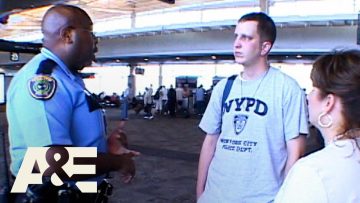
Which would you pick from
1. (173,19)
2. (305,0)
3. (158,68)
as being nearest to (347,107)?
(305,0)

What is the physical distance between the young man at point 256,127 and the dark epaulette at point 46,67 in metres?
1.17

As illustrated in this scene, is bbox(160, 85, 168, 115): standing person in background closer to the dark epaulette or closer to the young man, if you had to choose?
the young man

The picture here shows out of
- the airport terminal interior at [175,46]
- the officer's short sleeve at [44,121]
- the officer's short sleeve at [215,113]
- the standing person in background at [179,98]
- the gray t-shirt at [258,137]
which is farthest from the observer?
the standing person in background at [179,98]

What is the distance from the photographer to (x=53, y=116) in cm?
199

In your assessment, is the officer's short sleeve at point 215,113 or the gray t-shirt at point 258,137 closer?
the gray t-shirt at point 258,137

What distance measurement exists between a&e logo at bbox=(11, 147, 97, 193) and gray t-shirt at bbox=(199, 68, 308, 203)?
89cm

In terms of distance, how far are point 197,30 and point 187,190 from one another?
19785 millimetres

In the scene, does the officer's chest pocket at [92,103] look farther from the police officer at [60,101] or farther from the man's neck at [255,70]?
the man's neck at [255,70]

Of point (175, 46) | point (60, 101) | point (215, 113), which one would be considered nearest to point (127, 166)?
point (60, 101)

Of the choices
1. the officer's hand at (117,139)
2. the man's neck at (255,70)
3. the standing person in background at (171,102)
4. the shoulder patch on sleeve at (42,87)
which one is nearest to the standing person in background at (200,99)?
the standing person in background at (171,102)

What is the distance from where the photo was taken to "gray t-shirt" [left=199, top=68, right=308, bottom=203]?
2.64 metres

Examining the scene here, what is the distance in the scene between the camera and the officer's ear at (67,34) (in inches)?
88.0

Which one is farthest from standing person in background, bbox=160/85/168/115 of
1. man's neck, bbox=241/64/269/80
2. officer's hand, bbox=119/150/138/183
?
officer's hand, bbox=119/150/138/183

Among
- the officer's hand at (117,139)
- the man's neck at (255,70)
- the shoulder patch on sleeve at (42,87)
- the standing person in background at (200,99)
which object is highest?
the man's neck at (255,70)
